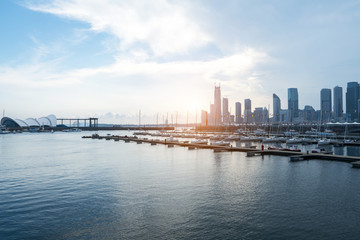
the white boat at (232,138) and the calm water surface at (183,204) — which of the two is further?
the white boat at (232,138)

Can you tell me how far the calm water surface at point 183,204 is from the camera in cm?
2128

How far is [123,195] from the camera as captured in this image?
31.4 metres

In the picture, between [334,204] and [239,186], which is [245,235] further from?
[239,186]

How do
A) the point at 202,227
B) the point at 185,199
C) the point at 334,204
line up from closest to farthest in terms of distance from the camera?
the point at 202,227 → the point at 334,204 → the point at 185,199

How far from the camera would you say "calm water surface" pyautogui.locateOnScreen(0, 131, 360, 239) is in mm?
21281

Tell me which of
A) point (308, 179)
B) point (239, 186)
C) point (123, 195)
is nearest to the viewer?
point (123, 195)

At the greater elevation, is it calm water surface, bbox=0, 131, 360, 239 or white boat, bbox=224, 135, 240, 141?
white boat, bbox=224, 135, 240, 141

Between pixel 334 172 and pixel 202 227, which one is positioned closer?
pixel 202 227

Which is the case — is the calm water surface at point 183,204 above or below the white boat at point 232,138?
below

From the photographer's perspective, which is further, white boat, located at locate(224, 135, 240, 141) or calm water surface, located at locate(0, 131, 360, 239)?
white boat, located at locate(224, 135, 240, 141)

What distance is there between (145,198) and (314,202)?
18.3m

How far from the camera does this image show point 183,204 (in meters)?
27.7

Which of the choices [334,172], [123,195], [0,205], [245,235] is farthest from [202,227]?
[334,172]

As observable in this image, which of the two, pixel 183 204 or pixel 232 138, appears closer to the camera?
pixel 183 204
